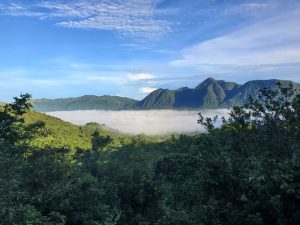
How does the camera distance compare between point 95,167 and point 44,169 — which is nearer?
point 44,169

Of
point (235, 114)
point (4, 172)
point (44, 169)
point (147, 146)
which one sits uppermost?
point (235, 114)

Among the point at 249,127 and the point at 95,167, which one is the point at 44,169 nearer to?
the point at 249,127

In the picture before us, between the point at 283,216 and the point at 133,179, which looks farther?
the point at 133,179

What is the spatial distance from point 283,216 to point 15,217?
1167cm

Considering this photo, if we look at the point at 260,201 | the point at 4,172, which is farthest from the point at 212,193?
the point at 4,172

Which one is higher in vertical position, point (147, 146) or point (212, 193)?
point (212, 193)

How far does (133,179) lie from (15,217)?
40.0 meters

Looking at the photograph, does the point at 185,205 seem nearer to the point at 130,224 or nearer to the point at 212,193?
the point at 212,193

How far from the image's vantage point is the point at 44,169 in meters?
35.5

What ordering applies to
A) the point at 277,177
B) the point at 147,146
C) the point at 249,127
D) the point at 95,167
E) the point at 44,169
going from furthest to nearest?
the point at 147,146 → the point at 95,167 → the point at 44,169 → the point at 249,127 → the point at 277,177

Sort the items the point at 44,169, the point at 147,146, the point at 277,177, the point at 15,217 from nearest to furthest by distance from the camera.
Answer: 1. the point at 277,177
2. the point at 15,217
3. the point at 44,169
4. the point at 147,146

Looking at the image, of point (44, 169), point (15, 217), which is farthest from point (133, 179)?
point (15, 217)

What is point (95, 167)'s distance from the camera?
7162cm

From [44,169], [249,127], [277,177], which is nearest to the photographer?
[277,177]
